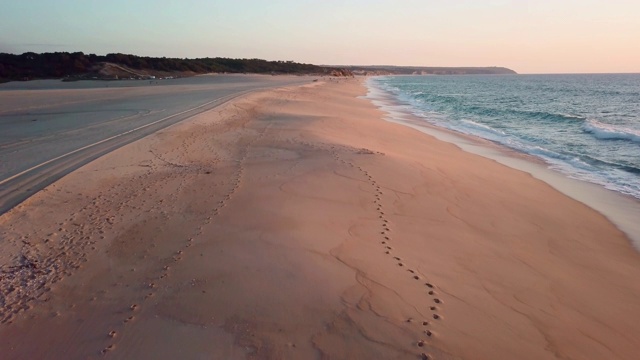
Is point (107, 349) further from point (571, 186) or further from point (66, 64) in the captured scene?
point (66, 64)

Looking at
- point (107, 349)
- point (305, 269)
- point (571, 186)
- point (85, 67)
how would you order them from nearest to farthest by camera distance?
point (107, 349) → point (305, 269) → point (571, 186) → point (85, 67)

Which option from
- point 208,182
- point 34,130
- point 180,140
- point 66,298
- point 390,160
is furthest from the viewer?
point 34,130

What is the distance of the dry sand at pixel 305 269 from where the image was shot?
389 centimetres

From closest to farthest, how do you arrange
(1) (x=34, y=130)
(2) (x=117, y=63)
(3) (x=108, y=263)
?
(3) (x=108, y=263)
(1) (x=34, y=130)
(2) (x=117, y=63)

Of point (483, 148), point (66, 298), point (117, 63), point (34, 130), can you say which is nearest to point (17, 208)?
point (66, 298)

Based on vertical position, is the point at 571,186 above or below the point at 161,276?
below

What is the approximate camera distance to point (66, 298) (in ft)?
14.5

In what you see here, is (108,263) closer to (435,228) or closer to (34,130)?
(435,228)

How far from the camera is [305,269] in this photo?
5.05m

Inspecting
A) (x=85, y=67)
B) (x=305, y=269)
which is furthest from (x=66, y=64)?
(x=305, y=269)

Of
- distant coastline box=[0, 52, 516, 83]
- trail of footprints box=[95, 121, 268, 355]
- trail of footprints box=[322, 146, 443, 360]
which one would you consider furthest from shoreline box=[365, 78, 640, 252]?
distant coastline box=[0, 52, 516, 83]

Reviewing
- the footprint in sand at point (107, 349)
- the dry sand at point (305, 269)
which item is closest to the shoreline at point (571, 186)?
the dry sand at point (305, 269)

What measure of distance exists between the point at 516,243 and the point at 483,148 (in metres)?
9.57

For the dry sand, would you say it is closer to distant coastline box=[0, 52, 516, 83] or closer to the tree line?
distant coastline box=[0, 52, 516, 83]
